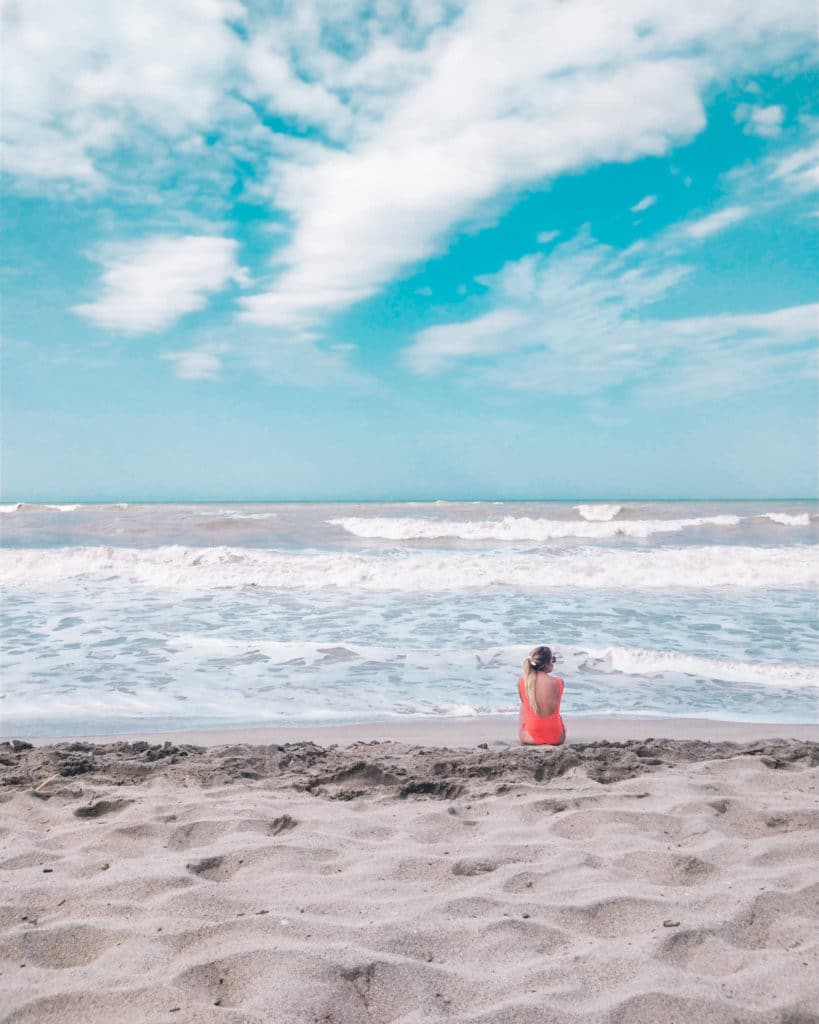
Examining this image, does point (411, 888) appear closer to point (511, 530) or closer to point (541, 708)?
point (541, 708)

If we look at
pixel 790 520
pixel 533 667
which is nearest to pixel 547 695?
pixel 533 667

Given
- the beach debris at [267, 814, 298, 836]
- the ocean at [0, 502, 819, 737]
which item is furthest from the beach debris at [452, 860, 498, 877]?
the ocean at [0, 502, 819, 737]

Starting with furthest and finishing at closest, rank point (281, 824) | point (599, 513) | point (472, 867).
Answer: point (599, 513), point (281, 824), point (472, 867)

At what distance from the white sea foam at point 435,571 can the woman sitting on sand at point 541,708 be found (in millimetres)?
7448

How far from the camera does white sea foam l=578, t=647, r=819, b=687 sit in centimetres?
717

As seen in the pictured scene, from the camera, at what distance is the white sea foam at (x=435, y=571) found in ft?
44.2

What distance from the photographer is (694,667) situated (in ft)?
24.8

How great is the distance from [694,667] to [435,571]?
24.5 ft

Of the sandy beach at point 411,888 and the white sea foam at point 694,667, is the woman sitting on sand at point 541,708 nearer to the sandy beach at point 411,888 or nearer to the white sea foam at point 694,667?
the sandy beach at point 411,888

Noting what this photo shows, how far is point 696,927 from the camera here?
251 cm

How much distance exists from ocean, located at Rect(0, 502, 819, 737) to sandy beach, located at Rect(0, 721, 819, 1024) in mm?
1733

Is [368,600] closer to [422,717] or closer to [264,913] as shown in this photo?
A: [422,717]

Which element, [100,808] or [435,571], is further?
[435,571]

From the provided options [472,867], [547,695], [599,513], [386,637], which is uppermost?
[599,513]
